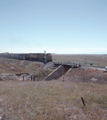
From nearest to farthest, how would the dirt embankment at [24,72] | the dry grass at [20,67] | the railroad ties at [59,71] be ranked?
the dirt embankment at [24,72], the railroad ties at [59,71], the dry grass at [20,67]

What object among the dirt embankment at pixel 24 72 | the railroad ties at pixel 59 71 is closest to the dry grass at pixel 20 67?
the dirt embankment at pixel 24 72

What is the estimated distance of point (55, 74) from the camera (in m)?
30.5

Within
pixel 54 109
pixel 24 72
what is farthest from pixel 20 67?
pixel 54 109

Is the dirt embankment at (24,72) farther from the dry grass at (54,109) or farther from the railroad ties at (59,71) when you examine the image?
the dry grass at (54,109)

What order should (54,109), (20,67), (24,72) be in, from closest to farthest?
(54,109) < (24,72) < (20,67)

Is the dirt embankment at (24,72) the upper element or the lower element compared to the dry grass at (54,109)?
lower

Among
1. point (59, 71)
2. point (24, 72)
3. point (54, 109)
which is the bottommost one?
point (24, 72)

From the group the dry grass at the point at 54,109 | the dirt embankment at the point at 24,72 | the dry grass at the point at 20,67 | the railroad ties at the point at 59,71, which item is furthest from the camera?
the dry grass at the point at 20,67

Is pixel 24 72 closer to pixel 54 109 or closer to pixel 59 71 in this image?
pixel 59 71

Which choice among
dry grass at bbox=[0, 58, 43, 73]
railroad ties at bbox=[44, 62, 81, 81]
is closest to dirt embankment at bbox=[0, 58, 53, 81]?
dry grass at bbox=[0, 58, 43, 73]

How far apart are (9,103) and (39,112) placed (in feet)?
7.09

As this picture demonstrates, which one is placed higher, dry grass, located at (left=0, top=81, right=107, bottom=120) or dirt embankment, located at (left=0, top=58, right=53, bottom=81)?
dry grass, located at (left=0, top=81, right=107, bottom=120)

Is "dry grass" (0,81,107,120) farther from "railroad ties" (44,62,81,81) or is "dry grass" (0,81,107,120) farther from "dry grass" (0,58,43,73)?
"dry grass" (0,58,43,73)

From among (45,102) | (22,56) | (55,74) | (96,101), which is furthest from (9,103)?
(22,56)
